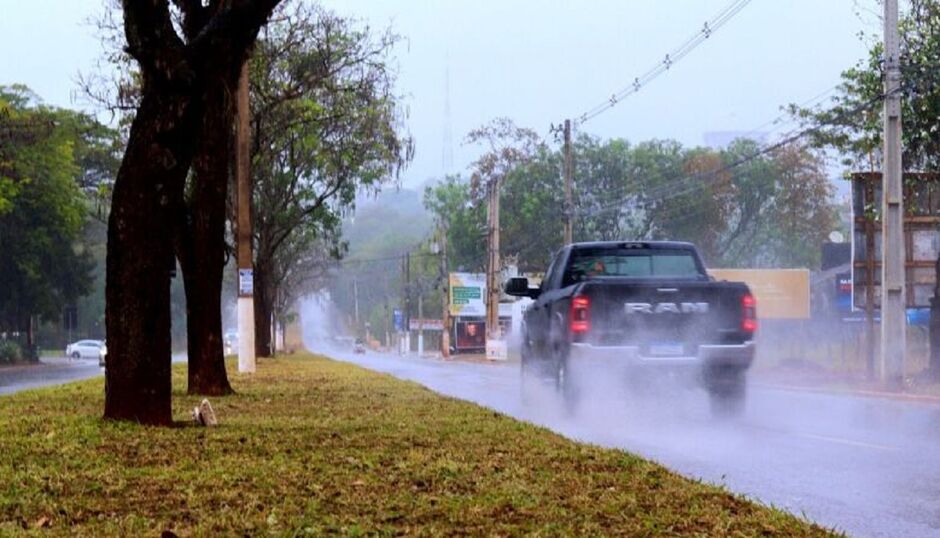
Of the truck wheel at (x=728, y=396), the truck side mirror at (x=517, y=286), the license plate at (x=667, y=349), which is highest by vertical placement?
the truck side mirror at (x=517, y=286)

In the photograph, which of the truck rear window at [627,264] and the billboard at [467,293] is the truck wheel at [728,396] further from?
the billboard at [467,293]

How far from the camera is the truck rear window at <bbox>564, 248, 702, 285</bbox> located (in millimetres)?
A: 16359

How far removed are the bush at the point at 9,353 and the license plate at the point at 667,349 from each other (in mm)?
52351

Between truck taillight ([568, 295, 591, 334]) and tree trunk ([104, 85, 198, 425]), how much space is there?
4.92 metres

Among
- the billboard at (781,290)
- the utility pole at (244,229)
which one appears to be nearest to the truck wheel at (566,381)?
the utility pole at (244,229)

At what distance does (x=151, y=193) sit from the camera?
11320mm

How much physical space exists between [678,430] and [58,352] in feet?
283

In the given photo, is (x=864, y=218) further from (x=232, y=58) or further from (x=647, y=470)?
(x=647, y=470)

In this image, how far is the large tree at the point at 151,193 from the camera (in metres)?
11.2

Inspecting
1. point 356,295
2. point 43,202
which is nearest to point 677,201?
point 43,202

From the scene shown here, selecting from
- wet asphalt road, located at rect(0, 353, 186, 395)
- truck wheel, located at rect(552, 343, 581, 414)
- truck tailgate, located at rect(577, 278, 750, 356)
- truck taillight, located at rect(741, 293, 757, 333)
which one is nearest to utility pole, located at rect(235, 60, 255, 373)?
wet asphalt road, located at rect(0, 353, 186, 395)

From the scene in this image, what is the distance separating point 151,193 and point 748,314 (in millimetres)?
6943

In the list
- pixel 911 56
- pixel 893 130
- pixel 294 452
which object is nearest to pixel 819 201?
pixel 911 56

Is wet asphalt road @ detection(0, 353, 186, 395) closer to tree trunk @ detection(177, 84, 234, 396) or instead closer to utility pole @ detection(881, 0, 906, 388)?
tree trunk @ detection(177, 84, 234, 396)
